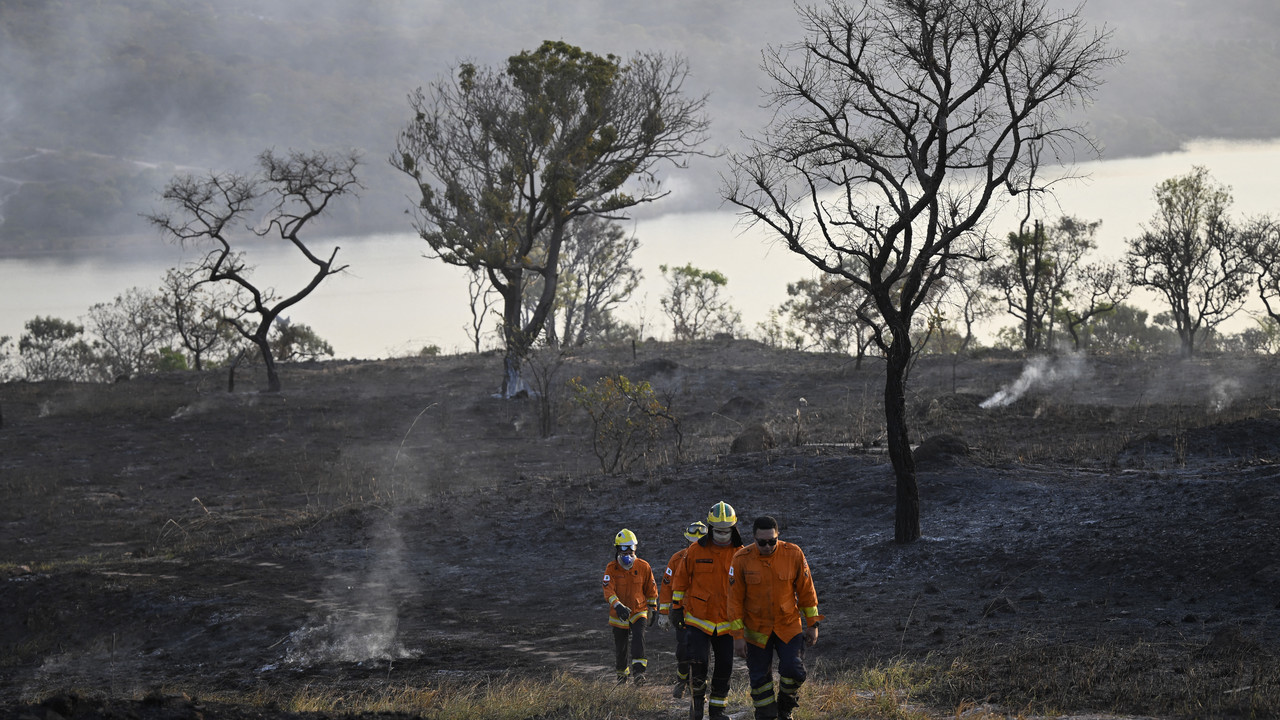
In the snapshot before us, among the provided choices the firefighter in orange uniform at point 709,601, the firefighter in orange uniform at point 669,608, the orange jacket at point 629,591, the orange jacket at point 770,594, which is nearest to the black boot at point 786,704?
the orange jacket at point 770,594

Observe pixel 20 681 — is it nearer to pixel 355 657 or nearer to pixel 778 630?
pixel 355 657

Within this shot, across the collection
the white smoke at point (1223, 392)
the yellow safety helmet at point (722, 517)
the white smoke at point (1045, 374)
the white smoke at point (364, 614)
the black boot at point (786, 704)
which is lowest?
the white smoke at point (364, 614)

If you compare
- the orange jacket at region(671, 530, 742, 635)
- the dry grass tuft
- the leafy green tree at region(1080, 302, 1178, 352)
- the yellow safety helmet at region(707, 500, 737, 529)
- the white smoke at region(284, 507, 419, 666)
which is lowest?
the white smoke at region(284, 507, 419, 666)

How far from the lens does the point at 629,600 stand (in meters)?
10.1

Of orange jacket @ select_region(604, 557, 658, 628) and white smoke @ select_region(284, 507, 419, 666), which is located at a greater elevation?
orange jacket @ select_region(604, 557, 658, 628)

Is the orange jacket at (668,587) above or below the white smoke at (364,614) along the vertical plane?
above

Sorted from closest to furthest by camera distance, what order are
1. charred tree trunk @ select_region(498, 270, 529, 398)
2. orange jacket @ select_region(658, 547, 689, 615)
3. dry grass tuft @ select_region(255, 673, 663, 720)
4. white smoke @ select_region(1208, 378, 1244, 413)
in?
dry grass tuft @ select_region(255, 673, 663, 720) → orange jacket @ select_region(658, 547, 689, 615) → white smoke @ select_region(1208, 378, 1244, 413) → charred tree trunk @ select_region(498, 270, 529, 398)

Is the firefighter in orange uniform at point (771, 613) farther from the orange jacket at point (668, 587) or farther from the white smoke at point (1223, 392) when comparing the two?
the white smoke at point (1223, 392)

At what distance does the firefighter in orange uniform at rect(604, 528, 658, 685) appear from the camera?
10.0m

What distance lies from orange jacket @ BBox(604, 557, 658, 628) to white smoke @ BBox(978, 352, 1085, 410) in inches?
809

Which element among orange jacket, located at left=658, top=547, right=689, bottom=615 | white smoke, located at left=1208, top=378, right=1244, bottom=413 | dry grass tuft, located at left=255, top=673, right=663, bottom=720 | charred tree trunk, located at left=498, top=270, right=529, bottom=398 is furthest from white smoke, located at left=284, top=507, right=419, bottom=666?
white smoke, located at left=1208, top=378, right=1244, bottom=413

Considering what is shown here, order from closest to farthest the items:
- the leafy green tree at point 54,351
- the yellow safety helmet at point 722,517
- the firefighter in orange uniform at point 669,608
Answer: the yellow safety helmet at point 722,517
the firefighter in orange uniform at point 669,608
the leafy green tree at point 54,351

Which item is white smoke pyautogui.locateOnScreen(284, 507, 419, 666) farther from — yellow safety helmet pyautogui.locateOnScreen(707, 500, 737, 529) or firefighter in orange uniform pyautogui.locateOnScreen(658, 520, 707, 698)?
yellow safety helmet pyautogui.locateOnScreen(707, 500, 737, 529)

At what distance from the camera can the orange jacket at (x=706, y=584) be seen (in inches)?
317
